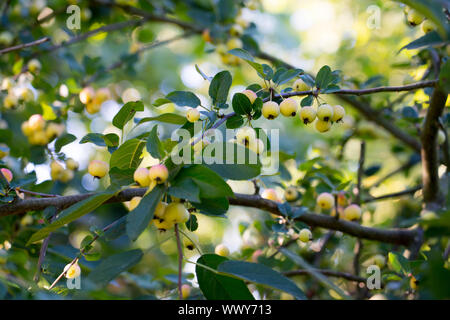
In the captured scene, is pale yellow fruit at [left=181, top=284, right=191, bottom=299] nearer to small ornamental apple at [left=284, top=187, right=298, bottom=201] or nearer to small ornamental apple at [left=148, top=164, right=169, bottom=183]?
small ornamental apple at [left=284, top=187, right=298, bottom=201]

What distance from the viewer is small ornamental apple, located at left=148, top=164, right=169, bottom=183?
3.01 ft

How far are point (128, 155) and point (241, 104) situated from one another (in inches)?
13.3

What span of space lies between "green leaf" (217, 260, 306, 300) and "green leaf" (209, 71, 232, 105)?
→ 0.47 m

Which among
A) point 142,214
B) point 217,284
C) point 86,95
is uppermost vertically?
point 86,95

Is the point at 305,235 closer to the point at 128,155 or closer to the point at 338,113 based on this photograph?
the point at 338,113

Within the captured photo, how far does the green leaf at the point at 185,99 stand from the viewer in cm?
120

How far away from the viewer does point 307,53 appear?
435 centimetres

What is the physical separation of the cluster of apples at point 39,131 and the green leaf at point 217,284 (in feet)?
3.43

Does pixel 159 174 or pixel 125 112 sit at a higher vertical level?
pixel 125 112

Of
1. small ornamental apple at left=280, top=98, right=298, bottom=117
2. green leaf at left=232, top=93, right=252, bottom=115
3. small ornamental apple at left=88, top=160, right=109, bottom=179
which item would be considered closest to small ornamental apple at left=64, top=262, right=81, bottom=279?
small ornamental apple at left=88, top=160, right=109, bottom=179

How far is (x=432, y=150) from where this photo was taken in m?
1.59

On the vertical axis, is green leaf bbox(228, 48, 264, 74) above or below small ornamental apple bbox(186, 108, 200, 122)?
above

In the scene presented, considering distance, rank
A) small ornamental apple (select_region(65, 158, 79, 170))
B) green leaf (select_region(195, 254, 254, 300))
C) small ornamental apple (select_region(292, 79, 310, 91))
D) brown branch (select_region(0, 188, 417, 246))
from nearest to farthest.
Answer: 1. green leaf (select_region(195, 254, 254, 300))
2. brown branch (select_region(0, 188, 417, 246))
3. small ornamental apple (select_region(292, 79, 310, 91))
4. small ornamental apple (select_region(65, 158, 79, 170))

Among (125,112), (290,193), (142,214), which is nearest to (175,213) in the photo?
(142,214)
